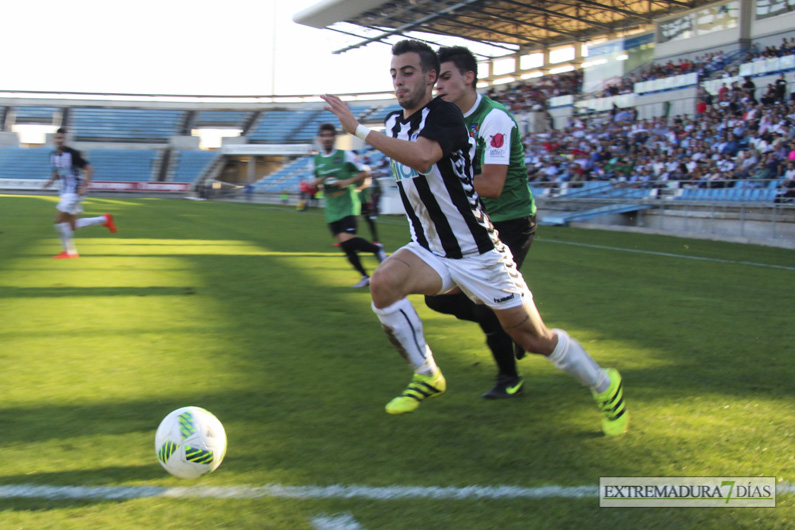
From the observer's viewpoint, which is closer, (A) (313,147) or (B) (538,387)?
(B) (538,387)

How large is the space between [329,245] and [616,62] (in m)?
26.2

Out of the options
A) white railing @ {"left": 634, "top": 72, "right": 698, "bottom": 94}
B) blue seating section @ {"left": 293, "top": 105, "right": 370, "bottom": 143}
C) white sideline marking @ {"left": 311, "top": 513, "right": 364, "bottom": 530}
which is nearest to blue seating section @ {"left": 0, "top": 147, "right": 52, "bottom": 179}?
blue seating section @ {"left": 293, "top": 105, "right": 370, "bottom": 143}

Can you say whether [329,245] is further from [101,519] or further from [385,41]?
[385,41]

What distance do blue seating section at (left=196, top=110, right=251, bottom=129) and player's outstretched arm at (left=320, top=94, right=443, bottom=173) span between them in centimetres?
6040

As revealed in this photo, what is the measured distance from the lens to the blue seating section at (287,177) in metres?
47.9

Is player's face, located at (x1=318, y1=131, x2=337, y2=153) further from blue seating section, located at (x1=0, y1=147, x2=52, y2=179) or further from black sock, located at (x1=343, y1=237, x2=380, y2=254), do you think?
blue seating section, located at (x1=0, y1=147, x2=52, y2=179)

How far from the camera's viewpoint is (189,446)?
9.18 ft

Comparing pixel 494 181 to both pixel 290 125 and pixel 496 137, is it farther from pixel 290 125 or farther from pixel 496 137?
pixel 290 125

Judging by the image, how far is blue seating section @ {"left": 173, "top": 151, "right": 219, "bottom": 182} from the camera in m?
54.1

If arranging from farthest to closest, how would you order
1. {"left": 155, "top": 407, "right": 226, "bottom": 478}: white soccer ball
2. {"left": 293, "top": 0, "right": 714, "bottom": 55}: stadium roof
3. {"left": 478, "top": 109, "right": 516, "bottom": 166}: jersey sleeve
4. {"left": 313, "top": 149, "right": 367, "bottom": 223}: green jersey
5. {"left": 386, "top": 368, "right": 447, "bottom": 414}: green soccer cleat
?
{"left": 293, "top": 0, "right": 714, "bottom": 55}: stadium roof < {"left": 313, "top": 149, "right": 367, "bottom": 223}: green jersey < {"left": 478, "top": 109, "right": 516, "bottom": 166}: jersey sleeve < {"left": 386, "top": 368, "right": 447, "bottom": 414}: green soccer cleat < {"left": 155, "top": 407, "right": 226, "bottom": 478}: white soccer ball

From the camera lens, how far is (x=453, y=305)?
3.96 metres

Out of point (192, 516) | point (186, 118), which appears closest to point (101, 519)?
point (192, 516)

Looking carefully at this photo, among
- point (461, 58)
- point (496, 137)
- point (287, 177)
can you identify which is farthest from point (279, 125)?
point (496, 137)

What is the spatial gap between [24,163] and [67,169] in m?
49.6
